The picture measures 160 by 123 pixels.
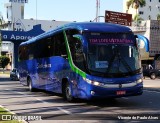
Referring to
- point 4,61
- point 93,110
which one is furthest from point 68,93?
point 4,61

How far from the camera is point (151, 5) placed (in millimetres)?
115438

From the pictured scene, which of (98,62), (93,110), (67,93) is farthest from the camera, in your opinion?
(67,93)

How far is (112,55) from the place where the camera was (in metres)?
15.1

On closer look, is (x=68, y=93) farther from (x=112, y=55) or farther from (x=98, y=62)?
(x=112, y=55)

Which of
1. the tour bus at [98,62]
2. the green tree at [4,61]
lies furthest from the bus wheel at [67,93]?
the green tree at [4,61]

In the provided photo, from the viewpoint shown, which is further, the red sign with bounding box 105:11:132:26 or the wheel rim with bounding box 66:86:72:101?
the red sign with bounding box 105:11:132:26

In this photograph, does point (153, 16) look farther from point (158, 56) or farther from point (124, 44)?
point (124, 44)

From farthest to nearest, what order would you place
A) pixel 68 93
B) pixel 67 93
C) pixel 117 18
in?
pixel 117 18
pixel 67 93
pixel 68 93

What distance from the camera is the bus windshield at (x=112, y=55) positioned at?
1487 centimetres

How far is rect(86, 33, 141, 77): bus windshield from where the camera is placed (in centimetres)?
1487

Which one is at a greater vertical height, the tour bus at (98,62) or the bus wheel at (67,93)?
the tour bus at (98,62)

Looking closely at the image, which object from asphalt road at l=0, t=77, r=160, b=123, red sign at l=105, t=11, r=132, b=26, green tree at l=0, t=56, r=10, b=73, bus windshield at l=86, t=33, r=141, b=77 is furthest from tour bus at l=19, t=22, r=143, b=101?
green tree at l=0, t=56, r=10, b=73

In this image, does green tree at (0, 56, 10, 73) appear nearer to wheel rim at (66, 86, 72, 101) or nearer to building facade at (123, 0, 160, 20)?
building facade at (123, 0, 160, 20)

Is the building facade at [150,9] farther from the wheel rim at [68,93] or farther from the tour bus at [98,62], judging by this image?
the wheel rim at [68,93]
